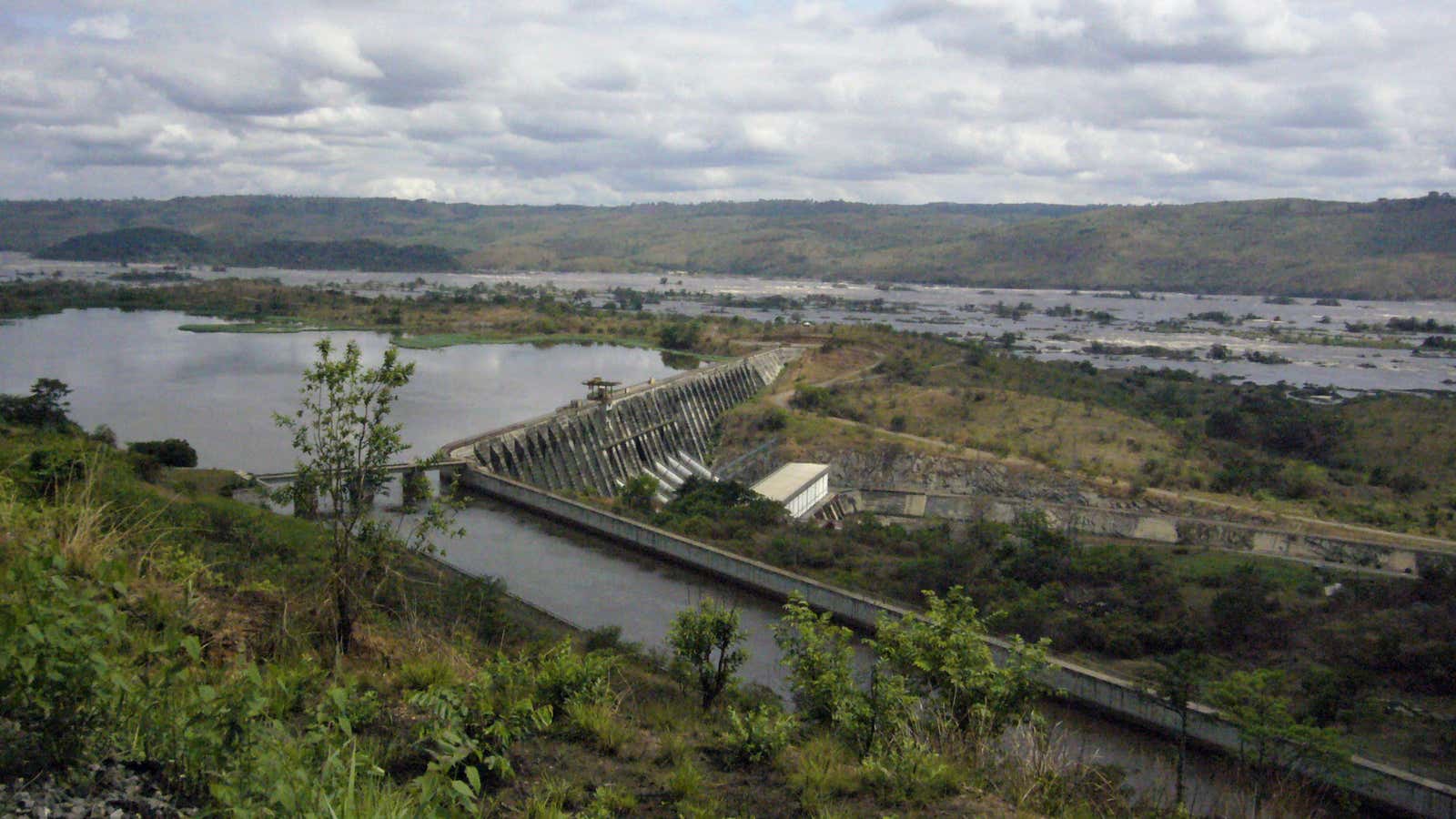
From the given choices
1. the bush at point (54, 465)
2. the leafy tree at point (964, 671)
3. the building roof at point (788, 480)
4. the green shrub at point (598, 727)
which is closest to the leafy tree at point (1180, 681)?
the leafy tree at point (964, 671)

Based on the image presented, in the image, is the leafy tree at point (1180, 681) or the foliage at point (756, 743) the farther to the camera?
the leafy tree at point (1180, 681)

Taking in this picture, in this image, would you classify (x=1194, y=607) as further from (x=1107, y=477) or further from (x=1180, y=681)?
(x=1107, y=477)

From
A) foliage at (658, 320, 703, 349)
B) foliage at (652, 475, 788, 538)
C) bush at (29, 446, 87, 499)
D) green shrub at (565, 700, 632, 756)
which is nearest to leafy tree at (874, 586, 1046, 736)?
green shrub at (565, 700, 632, 756)

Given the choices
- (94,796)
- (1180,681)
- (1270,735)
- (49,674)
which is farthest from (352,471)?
(1180,681)

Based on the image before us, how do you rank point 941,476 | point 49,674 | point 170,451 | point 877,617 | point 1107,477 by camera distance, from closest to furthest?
point 49,674 → point 877,617 → point 170,451 → point 1107,477 → point 941,476

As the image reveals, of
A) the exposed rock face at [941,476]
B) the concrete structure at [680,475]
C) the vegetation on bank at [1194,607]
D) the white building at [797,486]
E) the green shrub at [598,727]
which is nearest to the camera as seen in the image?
the green shrub at [598,727]

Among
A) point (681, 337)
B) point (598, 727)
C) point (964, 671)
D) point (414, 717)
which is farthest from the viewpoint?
point (681, 337)

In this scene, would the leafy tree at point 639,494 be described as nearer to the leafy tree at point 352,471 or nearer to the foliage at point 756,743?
the leafy tree at point 352,471

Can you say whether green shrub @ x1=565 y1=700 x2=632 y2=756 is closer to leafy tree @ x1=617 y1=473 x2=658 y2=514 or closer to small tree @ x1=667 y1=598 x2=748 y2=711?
small tree @ x1=667 y1=598 x2=748 y2=711
